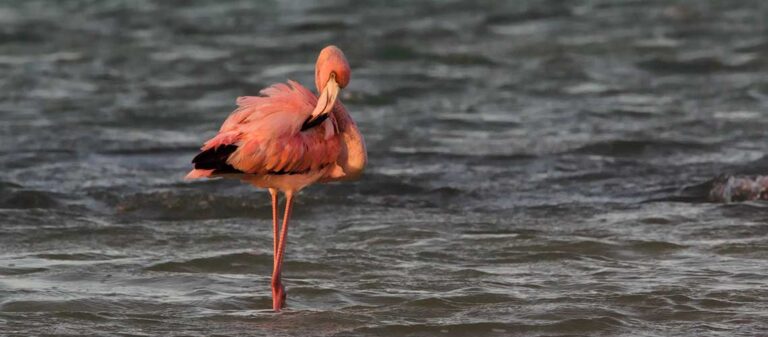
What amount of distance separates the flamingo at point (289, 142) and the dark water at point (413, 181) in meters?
0.67

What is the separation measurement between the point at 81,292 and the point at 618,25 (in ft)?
41.0

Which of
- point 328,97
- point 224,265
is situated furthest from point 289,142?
point 224,265

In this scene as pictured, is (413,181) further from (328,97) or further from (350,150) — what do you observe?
(328,97)

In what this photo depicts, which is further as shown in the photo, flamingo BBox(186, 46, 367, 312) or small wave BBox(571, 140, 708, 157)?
small wave BBox(571, 140, 708, 157)

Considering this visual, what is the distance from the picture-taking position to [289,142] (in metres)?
7.33

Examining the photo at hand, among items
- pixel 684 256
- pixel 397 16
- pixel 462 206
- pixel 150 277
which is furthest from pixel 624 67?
pixel 150 277

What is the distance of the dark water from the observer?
24.7ft

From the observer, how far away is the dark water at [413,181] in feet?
24.7

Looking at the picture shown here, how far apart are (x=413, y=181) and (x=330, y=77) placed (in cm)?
371

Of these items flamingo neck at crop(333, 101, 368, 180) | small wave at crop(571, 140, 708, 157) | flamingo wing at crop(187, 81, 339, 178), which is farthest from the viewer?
small wave at crop(571, 140, 708, 157)

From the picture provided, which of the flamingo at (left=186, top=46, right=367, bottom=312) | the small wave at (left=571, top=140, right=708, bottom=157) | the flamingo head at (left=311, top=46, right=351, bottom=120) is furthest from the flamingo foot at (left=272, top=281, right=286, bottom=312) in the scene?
the small wave at (left=571, top=140, right=708, bottom=157)

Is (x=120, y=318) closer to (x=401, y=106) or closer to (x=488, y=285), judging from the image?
(x=488, y=285)

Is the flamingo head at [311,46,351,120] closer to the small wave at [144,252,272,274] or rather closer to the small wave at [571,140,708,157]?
the small wave at [144,252,272,274]

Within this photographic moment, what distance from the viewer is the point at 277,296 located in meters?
7.50
